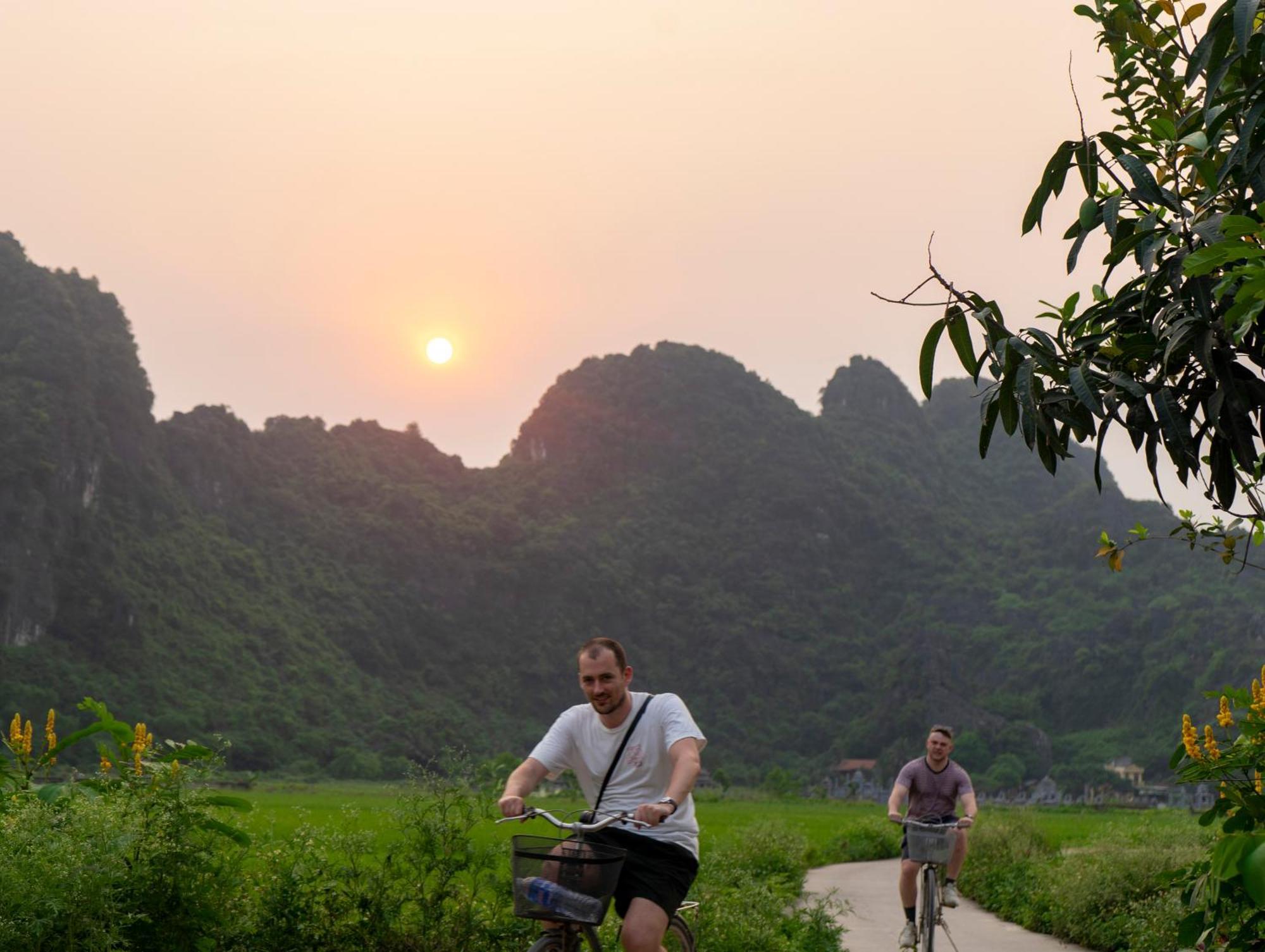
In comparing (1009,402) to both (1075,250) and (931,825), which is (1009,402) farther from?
(931,825)

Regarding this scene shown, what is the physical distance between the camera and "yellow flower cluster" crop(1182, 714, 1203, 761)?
448 centimetres

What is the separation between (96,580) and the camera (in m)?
85.9

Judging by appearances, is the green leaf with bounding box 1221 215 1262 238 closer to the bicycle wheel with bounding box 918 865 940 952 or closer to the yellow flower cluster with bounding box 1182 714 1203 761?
the yellow flower cluster with bounding box 1182 714 1203 761

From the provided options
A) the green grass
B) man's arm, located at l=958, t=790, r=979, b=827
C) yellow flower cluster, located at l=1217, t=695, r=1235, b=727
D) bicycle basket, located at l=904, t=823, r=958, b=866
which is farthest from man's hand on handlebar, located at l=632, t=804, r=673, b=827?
man's arm, located at l=958, t=790, r=979, b=827

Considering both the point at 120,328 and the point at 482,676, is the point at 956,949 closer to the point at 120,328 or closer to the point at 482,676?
the point at 120,328

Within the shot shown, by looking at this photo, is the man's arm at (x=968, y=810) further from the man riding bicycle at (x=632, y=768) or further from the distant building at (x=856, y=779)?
the distant building at (x=856, y=779)

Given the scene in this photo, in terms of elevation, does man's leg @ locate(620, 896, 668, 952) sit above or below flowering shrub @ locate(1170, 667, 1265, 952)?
below

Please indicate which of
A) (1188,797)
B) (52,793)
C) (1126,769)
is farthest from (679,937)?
(1126,769)

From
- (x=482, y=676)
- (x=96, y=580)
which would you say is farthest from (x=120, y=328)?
(x=482, y=676)

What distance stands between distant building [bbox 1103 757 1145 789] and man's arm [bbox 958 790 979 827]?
90.0 meters

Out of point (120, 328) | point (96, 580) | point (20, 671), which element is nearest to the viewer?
point (20, 671)

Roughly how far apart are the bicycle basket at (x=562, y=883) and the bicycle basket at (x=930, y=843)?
14.0ft

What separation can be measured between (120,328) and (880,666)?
65008 millimetres

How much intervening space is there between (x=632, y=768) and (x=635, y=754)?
0.15ft
